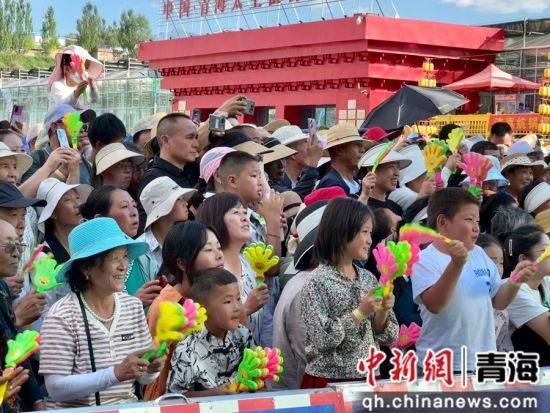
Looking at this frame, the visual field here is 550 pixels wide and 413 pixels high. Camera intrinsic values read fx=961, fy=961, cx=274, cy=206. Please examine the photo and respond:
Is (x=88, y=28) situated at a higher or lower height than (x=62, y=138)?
higher

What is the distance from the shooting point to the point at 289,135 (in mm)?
7824

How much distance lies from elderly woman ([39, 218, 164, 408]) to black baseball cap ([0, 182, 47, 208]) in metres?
0.73

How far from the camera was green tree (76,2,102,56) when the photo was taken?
8281 cm

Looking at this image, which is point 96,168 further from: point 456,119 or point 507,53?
point 507,53

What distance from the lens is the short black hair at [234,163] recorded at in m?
5.40

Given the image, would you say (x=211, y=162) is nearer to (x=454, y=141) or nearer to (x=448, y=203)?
(x=448, y=203)

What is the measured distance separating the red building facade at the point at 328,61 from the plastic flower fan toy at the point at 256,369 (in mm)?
16475

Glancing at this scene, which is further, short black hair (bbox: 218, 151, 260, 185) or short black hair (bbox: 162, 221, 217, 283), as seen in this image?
short black hair (bbox: 218, 151, 260, 185)

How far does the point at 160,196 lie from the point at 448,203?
5.02 feet

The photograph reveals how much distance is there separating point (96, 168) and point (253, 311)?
237 centimetres

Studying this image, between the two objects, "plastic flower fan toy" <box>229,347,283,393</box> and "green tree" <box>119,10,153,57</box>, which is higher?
"green tree" <box>119,10,153,57</box>

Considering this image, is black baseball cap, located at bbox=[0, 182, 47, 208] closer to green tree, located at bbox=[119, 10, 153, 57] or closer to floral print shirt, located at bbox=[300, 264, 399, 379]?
floral print shirt, located at bbox=[300, 264, 399, 379]

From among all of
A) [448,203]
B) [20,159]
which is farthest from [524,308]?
[20,159]

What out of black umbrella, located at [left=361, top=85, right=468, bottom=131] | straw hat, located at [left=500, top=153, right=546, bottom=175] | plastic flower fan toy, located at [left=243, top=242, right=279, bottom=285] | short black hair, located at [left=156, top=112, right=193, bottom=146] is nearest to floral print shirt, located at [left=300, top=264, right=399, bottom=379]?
plastic flower fan toy, located at [left=243, top=242, right=279, bottom=285]
